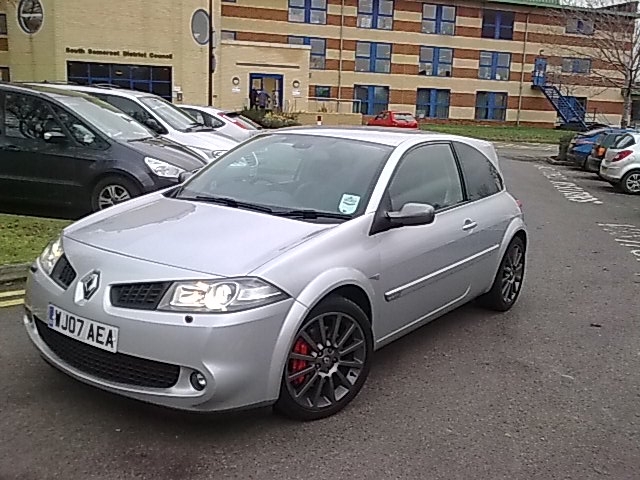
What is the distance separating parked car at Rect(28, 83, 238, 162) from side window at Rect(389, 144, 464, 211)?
6.52m

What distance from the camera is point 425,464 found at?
3.54m

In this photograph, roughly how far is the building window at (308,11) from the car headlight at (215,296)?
44458 millimetres

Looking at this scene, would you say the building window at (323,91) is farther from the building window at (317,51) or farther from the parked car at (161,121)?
the parked car at (161,121)

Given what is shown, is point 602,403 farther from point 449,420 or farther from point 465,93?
point 465,93

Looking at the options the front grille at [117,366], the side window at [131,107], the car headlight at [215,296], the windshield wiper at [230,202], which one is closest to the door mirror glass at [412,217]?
the windshield wiper at [230,202]

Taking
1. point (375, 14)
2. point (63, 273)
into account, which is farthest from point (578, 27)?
point (63, 273)

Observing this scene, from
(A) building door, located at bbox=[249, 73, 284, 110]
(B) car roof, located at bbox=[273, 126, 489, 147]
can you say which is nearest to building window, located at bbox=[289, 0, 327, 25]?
(A) building door, located at bbox=[249, 73, 284, 110]

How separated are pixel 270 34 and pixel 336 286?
43366mm

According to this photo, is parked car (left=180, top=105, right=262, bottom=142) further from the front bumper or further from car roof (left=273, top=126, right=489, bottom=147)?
the front bumper

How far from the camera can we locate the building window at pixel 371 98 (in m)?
47.5

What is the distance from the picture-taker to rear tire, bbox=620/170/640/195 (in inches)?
673

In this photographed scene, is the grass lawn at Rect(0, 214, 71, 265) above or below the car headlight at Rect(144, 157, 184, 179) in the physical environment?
below

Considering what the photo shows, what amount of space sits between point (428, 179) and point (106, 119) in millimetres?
5335

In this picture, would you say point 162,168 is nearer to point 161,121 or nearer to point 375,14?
point 161,121
